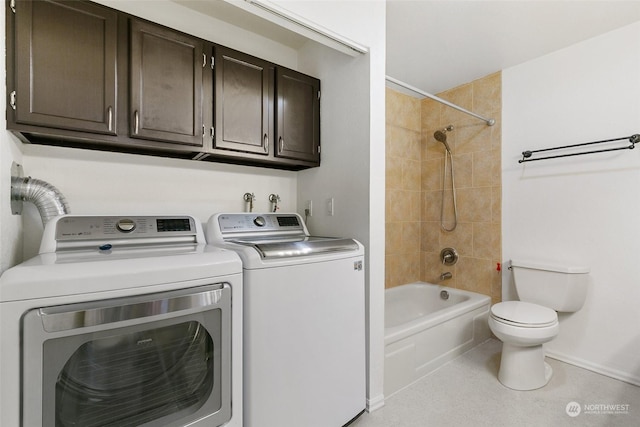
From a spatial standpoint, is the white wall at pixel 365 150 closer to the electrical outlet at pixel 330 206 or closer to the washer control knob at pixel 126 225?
the electrical outlet at pixel 330 206

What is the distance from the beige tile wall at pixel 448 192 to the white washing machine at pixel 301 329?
1.51 meters

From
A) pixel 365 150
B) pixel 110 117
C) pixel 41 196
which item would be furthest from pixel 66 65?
pixel 365 150

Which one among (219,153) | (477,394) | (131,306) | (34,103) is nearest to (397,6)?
(219,153)

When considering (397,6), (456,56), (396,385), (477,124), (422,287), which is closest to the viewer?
(397,6)

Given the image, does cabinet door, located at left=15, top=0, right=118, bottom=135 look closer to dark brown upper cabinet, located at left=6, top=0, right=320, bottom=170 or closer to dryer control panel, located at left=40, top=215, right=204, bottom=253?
dark brown upper cabinet, located at left=6, top=0, right=320, bottom=170

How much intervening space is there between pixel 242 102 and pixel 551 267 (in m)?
2.47

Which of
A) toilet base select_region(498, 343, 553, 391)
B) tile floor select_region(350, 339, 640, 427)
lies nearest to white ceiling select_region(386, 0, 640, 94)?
toilet base select_region(498, 343, 553, 391)

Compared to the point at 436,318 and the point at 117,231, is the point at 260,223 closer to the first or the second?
the point at 117,231

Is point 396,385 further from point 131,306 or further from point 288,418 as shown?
point 131,306

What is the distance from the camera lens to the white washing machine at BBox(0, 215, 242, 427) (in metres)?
0.85

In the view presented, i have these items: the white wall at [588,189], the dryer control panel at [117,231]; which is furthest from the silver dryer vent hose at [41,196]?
the white wall at [588,189]

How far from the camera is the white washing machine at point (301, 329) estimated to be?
126cm

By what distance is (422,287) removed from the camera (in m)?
3.09

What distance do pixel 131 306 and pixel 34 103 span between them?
0.95 m
